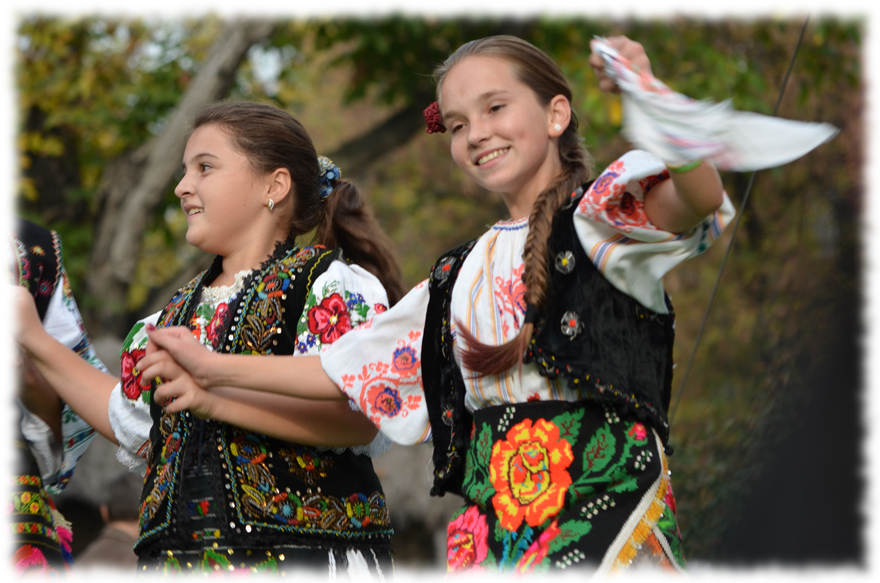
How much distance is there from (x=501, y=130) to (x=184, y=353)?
0.79 meters

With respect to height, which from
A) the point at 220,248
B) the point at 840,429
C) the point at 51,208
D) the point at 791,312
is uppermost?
the point at 51,208

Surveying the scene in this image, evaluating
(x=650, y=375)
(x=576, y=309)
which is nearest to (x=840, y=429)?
(x=650, y=375)

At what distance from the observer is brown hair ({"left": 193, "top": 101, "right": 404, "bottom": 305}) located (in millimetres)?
2223

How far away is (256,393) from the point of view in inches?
75.1

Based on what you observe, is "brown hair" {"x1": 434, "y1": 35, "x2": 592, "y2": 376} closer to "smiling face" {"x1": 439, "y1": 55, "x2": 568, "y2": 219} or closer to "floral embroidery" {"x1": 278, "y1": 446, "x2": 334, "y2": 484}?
"smiling face" {"x1": 439, "y1": 55, "x2": 568, "y2": 219}

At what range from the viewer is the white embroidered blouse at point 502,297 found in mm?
1607

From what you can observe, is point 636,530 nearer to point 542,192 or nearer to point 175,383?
point 542,192

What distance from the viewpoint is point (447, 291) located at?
1882 mm

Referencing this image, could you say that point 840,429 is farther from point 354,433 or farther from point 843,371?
point 354,433

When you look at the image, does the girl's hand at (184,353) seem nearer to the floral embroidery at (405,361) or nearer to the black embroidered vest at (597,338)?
the floral embroidery at (405,361)

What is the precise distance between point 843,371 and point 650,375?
3.08 ft

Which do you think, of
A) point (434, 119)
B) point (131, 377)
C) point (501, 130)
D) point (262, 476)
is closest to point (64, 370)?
point (131, 377)

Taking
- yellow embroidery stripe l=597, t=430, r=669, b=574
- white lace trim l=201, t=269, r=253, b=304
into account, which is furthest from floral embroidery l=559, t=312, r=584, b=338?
white lace trim l=201, t=269, r=253, b=304

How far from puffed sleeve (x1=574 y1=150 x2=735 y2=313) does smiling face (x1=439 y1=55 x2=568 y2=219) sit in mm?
225
